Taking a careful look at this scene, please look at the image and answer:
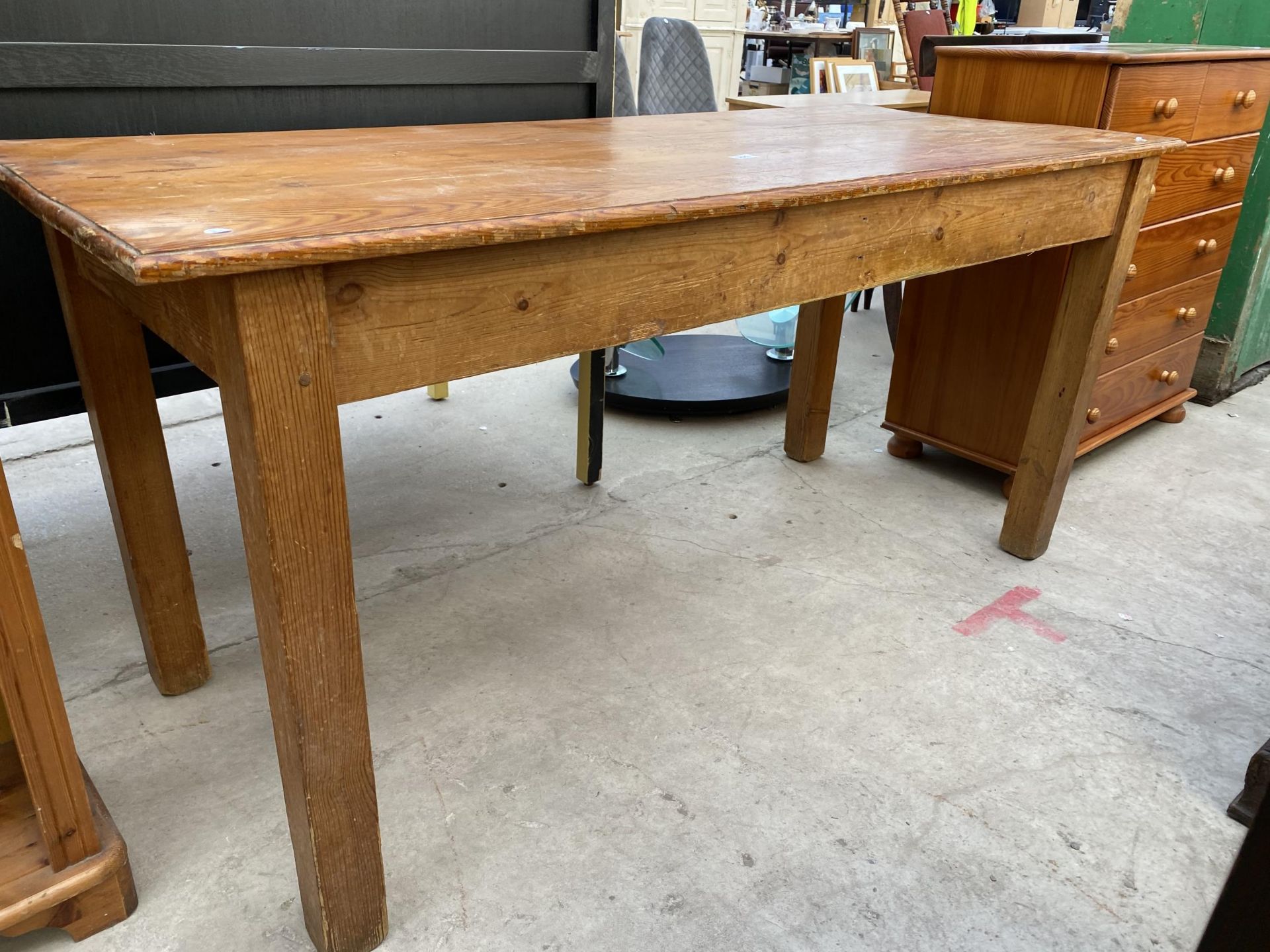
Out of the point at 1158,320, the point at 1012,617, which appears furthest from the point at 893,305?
the point at 1012,617

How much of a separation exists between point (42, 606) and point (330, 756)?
959 millimetres

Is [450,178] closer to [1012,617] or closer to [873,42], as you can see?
[1012,617]

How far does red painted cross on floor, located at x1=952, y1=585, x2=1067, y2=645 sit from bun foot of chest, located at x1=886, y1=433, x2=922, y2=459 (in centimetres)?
59

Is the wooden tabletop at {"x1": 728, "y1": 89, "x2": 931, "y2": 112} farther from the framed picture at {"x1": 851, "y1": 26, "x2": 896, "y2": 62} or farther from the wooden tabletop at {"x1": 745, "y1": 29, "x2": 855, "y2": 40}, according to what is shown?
the wooden tabletop at {"x1": 745, "y1": 29, "x2": 855, "y2": 40}

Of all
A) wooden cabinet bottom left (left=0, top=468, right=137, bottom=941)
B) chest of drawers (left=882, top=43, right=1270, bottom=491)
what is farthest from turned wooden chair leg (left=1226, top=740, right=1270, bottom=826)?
wooden cabinet bottom left (left=0, top=468, right=137, bottom=941)

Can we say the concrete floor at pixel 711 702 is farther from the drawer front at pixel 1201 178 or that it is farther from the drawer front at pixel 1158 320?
the drawer front at pixel 1201 178

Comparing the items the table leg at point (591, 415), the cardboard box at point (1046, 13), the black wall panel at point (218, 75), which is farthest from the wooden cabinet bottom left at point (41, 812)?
the cardboard box at point (1046, 13)

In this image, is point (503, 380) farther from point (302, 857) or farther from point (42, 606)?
point (302, 857)

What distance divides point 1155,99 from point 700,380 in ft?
4.07

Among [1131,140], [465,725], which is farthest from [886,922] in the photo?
[1131,140]

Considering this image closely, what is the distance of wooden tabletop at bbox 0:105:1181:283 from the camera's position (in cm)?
74

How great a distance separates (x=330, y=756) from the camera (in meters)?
0.93

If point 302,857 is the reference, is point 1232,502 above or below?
below

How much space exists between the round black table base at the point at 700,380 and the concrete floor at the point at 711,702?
0.69 feet
